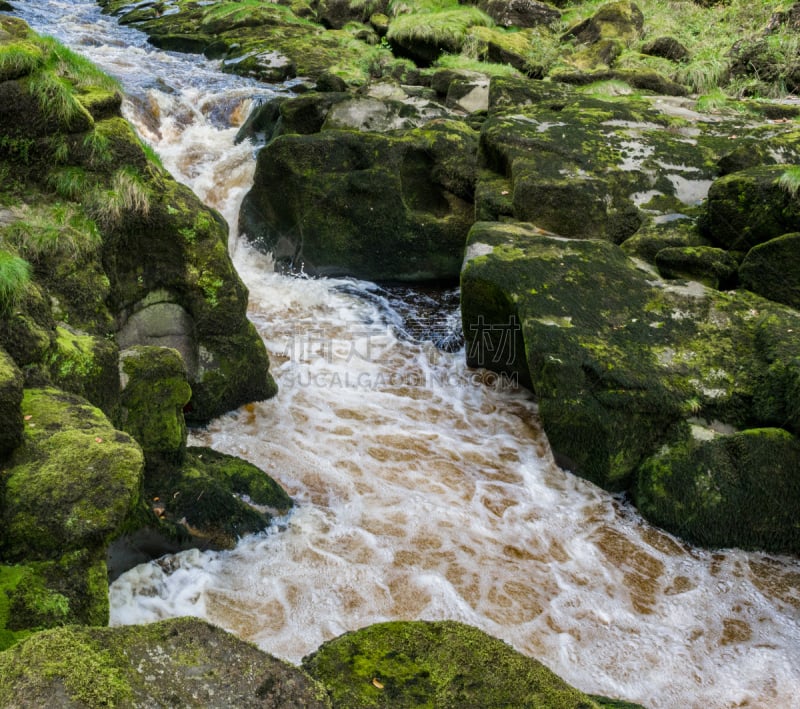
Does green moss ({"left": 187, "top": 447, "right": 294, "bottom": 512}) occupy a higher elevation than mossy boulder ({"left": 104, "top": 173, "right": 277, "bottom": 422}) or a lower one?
lower

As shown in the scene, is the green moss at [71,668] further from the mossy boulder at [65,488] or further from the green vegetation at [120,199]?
the green vegetation at [120,199]

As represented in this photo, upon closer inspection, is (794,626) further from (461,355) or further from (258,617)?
(461,355)

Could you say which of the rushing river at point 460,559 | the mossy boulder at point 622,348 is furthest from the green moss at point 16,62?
the mossy boulder at point 622,348

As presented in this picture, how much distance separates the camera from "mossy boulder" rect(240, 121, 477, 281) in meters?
9.46

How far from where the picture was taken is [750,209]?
22.9 feet

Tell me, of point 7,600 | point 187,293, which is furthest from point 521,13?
point 7,600

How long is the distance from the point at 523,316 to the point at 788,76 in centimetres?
1150

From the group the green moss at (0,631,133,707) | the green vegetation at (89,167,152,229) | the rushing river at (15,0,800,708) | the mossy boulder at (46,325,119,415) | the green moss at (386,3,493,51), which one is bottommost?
the rushing river at (15,0,800,708)

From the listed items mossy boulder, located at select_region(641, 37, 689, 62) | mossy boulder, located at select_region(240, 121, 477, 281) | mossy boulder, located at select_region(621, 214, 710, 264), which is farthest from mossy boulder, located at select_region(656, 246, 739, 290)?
mossy boulder, located at select_region(641, 37, 689, 62)

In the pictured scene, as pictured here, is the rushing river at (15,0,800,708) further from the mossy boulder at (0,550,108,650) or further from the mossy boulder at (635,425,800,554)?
the mossy boulder at (0,550,108,650)

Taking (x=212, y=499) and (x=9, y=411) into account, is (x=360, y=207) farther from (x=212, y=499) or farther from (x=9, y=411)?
(x=9, y=411)

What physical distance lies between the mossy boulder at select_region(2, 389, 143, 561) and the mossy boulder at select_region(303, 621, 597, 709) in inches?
53.7

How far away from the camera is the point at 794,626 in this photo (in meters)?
4.46

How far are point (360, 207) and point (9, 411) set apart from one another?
680 centimetres
